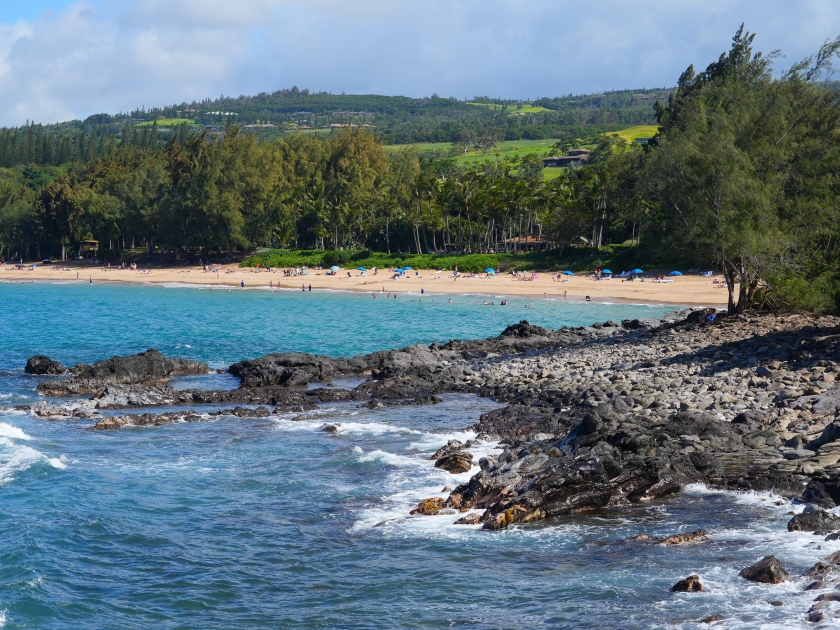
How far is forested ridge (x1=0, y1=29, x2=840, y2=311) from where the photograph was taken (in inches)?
1196

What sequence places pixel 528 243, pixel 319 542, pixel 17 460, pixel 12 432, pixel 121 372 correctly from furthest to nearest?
1. pixel 528 243
2. pixel 121 372
3. pixel 12 432
4. pixel 17 460
5. pixel 319 542

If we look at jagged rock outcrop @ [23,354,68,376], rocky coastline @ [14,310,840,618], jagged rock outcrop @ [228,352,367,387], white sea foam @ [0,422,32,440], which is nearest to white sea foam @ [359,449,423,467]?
rocky coastline @ [14,310,840,618]

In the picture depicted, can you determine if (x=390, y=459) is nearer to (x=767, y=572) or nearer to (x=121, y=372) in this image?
(x=767, y=572)

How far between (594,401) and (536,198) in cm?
5687

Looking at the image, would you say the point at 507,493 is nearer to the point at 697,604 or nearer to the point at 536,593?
the point at 536,593

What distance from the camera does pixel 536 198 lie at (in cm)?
7856

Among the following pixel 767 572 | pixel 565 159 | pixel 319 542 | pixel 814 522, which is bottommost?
pixel 319 542

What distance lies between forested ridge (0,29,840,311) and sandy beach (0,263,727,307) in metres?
3.22

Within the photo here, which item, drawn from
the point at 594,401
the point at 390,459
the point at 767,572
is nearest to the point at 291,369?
the point at 390,459

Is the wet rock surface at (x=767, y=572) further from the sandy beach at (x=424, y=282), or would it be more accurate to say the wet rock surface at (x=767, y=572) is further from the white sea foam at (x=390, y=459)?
the sandy beach at (x=424, y=282)

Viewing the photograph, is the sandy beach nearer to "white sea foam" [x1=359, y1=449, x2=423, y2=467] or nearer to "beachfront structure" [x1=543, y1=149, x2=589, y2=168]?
"white sea foam" [x1=359, y1=449, x2=423, y2=467]

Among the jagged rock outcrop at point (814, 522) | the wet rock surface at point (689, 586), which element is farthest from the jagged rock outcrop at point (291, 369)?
the wet rock surface at point (689, 586)

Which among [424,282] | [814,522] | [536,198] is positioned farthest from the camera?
[536,198]

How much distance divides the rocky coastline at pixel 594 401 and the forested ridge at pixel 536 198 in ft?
11.5
